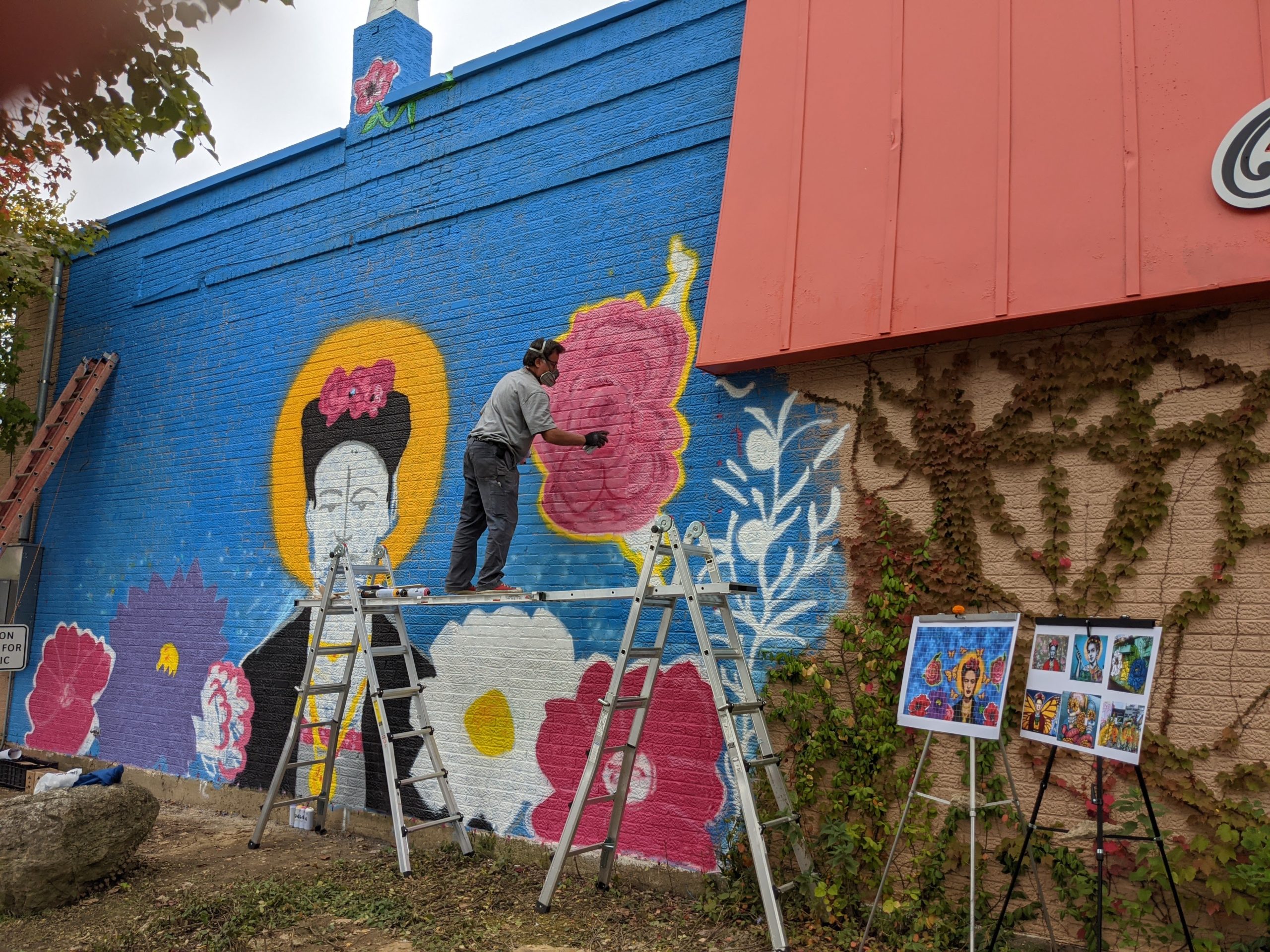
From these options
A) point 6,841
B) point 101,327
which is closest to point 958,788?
point 6,841

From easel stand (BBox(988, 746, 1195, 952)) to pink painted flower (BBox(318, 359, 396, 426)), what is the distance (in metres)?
5.58

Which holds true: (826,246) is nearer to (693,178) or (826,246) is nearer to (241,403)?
(693,178)

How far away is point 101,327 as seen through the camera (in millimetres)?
10367

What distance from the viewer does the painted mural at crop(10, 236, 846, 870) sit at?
557 cm

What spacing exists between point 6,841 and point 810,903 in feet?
15.7

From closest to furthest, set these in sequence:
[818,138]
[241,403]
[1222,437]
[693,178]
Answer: [1222,437] < [818,138] < [693,178] < [241,403]

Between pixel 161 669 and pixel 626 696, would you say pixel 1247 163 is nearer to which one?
pixel 626 696

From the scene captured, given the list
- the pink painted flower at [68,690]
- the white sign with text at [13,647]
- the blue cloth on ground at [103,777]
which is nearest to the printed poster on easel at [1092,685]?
the blue cloth on ground at [103,777]

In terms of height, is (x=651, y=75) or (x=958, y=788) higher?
(x=651, y=75)

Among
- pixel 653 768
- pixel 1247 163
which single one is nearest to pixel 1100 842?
pixel 653 768

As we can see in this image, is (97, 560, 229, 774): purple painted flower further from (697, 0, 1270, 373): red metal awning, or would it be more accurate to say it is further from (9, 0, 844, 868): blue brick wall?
(697, 0, 1270, 373): red metal awning

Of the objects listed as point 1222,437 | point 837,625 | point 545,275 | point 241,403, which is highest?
point 545,275

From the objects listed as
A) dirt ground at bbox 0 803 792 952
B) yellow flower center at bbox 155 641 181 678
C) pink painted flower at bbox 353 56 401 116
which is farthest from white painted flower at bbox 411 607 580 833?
pink painted flower at bbox 353 56 401 116

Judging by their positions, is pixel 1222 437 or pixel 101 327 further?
pixel 101 327
